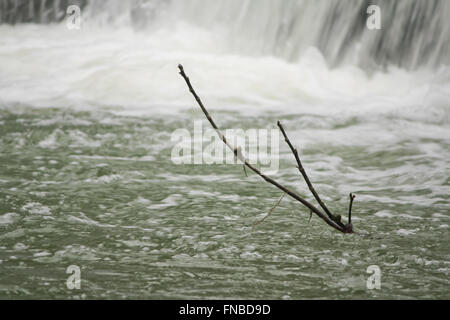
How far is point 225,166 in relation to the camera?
409 centimetres

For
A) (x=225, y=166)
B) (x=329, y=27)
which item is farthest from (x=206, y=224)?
(x=329, y=27)

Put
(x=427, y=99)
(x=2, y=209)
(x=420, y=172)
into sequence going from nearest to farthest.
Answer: (x=2, y=209)
(x=420, y=172)
(x=427, y=99)

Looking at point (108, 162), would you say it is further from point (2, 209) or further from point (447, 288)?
point (447, 288)

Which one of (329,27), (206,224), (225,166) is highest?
(329,27)

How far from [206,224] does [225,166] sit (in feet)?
4.44

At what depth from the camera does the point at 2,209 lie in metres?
2.86

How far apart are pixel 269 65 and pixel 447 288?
6.60m

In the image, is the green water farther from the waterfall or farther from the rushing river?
the waterfall

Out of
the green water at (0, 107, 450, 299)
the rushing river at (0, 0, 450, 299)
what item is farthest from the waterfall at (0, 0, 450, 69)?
the green water at (0, 107, 450, 299)

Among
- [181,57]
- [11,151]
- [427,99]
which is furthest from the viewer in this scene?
[181,57]

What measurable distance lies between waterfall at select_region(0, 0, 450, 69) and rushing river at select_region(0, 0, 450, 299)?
2 centimetres

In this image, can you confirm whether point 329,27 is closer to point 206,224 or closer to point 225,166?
point 225,166
